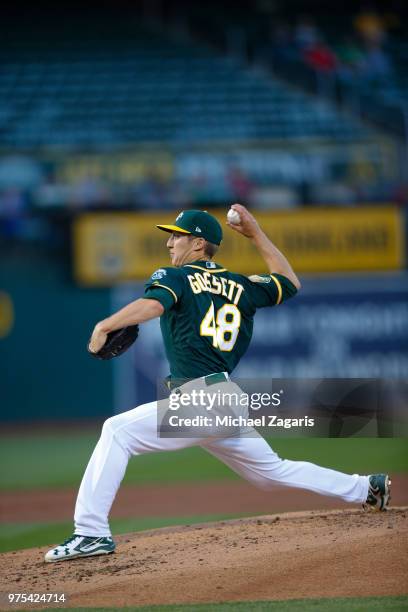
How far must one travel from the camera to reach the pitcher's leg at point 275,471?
4.96 m

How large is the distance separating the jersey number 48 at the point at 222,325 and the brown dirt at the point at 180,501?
3.02 meters

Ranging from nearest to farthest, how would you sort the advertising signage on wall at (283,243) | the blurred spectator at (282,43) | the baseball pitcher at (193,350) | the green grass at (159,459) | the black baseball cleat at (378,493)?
the baseball pitcher at (193,350)
the black baseball cleat at (378,493)
the green grass at (159,459)
the advertising signage on wall at (283,243)
the blurred spectator at (282,43)

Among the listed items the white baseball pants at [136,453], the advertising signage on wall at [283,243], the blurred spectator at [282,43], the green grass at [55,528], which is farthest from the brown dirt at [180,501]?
the blurred spectator at [282,43]

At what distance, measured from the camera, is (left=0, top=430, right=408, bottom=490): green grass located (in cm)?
998

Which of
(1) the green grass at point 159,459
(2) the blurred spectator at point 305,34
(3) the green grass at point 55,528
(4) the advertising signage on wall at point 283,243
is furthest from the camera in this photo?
(2) the blurred spectator at point 305,34

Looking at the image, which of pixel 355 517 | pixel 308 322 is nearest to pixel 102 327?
pixel 355 517

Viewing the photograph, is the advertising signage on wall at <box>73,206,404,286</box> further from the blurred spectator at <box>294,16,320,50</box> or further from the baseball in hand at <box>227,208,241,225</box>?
the baseball in hand at <box>227,208,241,225</box>

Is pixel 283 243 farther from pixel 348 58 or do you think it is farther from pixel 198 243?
pixel 198 243

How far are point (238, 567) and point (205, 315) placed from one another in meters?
1.27

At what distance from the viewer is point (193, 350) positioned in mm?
4871

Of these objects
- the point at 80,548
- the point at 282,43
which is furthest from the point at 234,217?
the point at 282,43

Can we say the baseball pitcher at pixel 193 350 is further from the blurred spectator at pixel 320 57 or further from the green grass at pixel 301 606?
the blurred spectator at pixel 320 57

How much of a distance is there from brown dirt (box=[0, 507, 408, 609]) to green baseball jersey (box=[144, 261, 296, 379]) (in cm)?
96

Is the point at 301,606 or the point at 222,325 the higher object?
the point at 222,325
